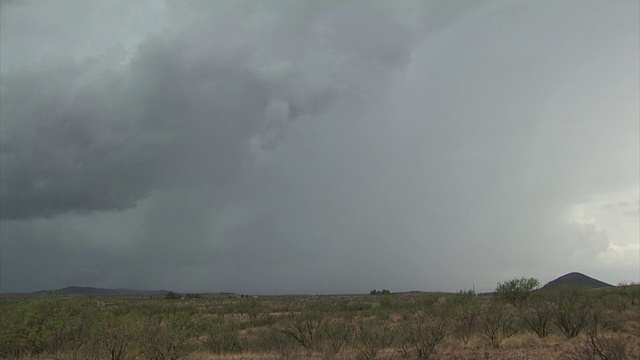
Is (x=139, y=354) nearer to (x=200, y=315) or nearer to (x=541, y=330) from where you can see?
(x=200, y=315)

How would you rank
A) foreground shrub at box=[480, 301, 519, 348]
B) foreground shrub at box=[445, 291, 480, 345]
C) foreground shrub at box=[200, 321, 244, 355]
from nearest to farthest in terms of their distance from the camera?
foreground shrub at box=[480, 301, 519, 348]
foreground shrub at box=[445, 291, 480, 345]
foreground shrub at box=[200, 321, 244, 355]

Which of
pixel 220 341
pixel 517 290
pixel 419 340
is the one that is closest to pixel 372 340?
pixel 419 340

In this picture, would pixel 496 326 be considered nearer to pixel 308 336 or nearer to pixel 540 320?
pixel 540 320

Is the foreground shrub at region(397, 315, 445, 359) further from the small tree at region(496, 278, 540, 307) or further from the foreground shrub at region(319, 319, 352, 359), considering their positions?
the small tree at region(496, 278, 540, 307)

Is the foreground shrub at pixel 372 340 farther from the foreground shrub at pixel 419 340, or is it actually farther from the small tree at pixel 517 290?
the small tree at pixel 517 290

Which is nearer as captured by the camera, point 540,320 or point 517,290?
point 540,320

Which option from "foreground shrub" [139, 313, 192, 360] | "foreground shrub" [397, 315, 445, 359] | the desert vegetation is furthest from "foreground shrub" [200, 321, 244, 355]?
"foreground shrub" [397, 315, 445, 359]

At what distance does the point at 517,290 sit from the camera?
137ft

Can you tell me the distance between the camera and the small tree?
41.1 m

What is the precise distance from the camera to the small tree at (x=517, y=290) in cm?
4111

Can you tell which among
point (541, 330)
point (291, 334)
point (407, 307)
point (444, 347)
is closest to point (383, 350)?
point (444, 347)

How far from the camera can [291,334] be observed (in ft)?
79.2

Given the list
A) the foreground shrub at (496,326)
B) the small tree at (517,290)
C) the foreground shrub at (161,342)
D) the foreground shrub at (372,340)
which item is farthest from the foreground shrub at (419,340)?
the small tree at (517,290)

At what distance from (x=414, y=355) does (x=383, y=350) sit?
142 cm
